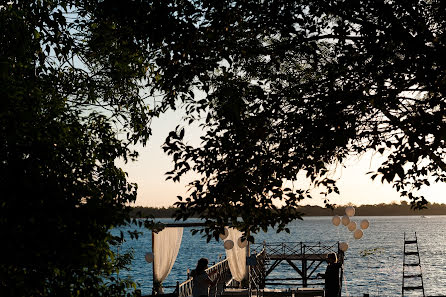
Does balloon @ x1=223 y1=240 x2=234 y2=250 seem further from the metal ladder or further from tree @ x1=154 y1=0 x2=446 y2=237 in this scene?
tree @ x1=154 y1=0 x2=446 y2=237

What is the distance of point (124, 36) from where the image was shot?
6.27 metres

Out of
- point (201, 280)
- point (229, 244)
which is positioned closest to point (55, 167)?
point (201, 280)

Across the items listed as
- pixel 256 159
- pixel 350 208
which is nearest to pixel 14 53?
pixel 256 159

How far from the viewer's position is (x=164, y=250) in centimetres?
1789

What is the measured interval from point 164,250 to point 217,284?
3055 mm

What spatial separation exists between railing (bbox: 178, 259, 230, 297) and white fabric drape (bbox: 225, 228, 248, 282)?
2.17 feet

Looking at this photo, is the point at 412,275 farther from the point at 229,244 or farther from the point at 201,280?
the point at 201,280

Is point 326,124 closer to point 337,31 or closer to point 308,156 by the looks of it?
point 308,156

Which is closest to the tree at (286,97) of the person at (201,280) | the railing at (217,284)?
the person at (201,280)

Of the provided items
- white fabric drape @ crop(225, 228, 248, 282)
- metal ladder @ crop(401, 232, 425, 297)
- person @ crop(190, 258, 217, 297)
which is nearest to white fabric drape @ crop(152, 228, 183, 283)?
white fabric drape @ crop(225, 228, 248, 282)

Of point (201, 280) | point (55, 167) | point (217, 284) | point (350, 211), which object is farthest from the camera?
point (217, 284)

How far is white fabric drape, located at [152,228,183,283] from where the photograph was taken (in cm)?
1748

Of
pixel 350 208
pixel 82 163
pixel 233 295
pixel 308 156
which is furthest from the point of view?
pixel 350 208

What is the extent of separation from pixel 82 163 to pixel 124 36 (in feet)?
5.04
